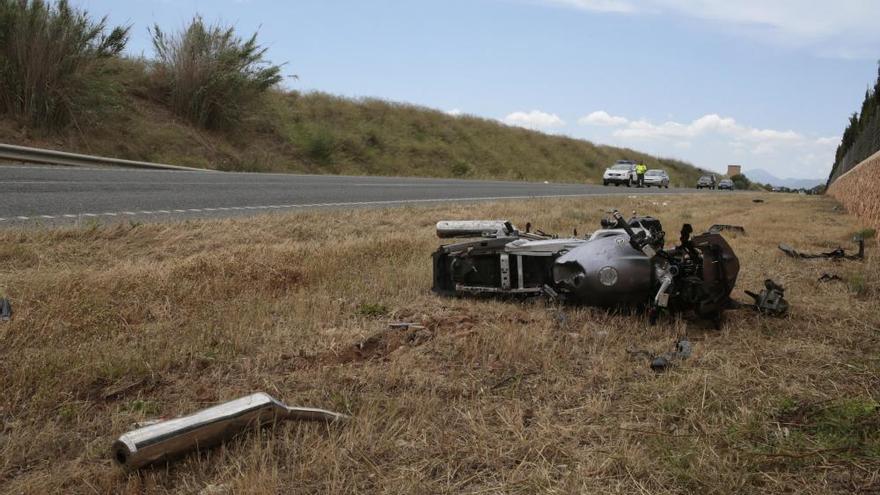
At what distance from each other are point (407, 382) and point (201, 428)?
1132 millimetres

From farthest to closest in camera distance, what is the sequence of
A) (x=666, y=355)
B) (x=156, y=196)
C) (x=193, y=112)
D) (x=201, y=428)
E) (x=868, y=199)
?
(x=193, y=112), (x=868, y=199), (x=156, y=196), (x=666, y=355), (x=201, y=428)

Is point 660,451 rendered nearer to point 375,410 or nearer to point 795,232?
point 375,410

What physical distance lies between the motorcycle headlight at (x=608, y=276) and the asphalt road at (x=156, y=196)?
591 cm

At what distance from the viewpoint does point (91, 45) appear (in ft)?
67.6

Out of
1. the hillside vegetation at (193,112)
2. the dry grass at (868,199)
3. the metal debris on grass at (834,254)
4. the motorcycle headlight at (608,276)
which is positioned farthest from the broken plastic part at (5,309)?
the hillside vegetation at (193,112)

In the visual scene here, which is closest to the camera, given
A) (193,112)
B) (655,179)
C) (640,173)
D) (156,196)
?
(156,196)

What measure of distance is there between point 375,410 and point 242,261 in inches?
128

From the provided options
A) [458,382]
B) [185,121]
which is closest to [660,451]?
[458,382]

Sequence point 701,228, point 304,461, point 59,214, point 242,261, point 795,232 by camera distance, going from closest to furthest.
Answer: point 304,461 → point 242,261 → point 59,214 → point 795,232 → point 701,228

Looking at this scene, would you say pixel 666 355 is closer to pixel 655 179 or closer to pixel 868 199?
pixel 868 199

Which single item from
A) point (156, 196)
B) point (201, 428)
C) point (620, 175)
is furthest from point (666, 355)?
point (620, 175)

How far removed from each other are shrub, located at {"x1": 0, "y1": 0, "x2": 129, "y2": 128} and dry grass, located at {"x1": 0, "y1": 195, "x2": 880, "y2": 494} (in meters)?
15.2

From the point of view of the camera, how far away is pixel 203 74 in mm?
25297

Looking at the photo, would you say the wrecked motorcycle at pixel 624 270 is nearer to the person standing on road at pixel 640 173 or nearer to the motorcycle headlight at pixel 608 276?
the motorcycle headlight at pixel 608 276
